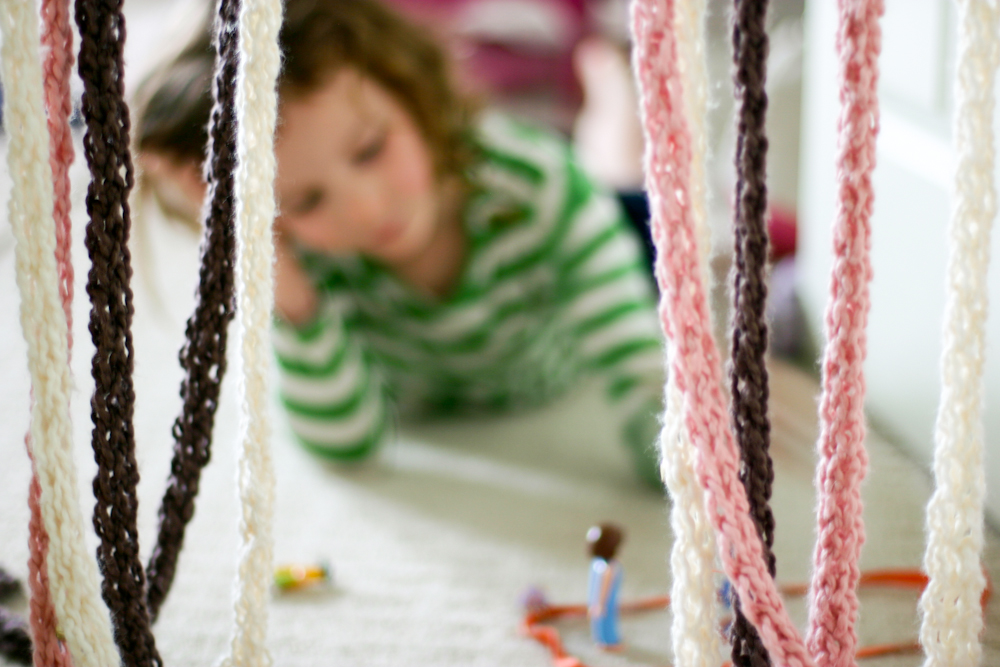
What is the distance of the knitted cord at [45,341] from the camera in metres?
0.31

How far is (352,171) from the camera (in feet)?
2.28

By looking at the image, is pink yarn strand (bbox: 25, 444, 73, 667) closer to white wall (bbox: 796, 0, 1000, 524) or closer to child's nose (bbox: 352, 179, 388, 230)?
child's nose (bbox: 352, 179, 388, 230)

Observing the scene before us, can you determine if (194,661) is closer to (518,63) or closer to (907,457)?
(907,457)

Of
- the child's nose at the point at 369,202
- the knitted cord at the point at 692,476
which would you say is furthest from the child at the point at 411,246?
the knitted cord at the point at 692,476

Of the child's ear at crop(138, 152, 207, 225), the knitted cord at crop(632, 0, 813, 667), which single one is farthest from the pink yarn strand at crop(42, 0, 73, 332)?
the child's ear at crop(138, 152, 207, 225)

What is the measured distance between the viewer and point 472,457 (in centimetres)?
84

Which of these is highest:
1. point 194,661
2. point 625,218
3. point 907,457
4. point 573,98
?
point 573,98

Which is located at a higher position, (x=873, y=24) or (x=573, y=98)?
(x=573, y=98)

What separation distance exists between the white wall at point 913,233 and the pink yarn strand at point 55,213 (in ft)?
1.79

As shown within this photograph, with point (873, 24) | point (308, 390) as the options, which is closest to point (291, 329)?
→ point (308, 390)

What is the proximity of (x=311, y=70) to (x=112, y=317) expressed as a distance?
37 centimetres

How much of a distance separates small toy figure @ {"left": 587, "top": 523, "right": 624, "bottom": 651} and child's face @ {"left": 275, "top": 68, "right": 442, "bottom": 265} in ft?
1.06

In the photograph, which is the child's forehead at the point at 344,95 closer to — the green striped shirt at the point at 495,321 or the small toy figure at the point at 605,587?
the green striped shirt at the point at 495,321

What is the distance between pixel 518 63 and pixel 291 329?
2.30 ft
